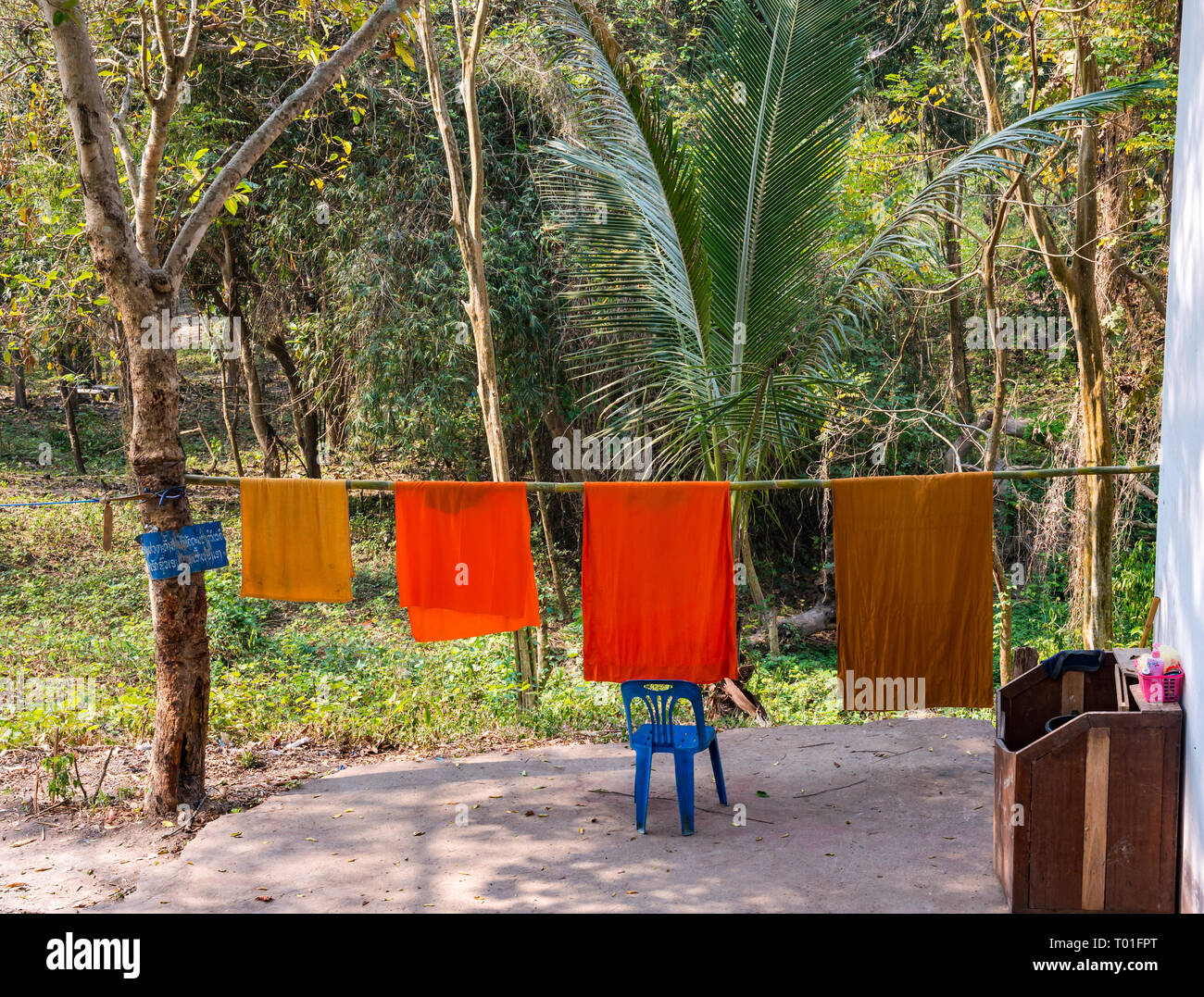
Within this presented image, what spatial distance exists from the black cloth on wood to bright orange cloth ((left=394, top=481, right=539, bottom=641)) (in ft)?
9.20

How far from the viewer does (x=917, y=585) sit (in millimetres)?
5375

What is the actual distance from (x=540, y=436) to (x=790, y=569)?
4672 millimetres

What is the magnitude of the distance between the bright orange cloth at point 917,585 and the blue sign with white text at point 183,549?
360cm

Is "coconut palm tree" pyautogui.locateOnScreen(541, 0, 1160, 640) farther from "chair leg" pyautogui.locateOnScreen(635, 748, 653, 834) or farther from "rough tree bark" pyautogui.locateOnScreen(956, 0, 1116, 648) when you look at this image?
"chair leg" pyautogui.locateOnScreen(635, 748, 653, 834)

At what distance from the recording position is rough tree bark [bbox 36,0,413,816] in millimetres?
5488

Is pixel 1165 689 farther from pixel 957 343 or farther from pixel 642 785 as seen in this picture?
pixel 957 343

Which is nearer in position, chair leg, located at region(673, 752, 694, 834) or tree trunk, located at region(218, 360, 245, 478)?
chair leg, located at region(673, 752, 694, 834)

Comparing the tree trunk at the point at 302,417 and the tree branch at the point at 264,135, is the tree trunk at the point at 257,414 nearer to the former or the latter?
the tree trunk at the point at 302,417

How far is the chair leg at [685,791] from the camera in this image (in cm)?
551

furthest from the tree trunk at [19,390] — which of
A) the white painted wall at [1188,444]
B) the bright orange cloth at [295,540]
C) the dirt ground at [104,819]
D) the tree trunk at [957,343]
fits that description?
the white painted wall at [1188,444]

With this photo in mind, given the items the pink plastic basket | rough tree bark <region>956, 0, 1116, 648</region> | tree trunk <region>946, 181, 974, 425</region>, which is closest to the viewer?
the pink plastic basket

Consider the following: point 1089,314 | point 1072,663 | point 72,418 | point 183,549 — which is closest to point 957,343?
point 1089,314

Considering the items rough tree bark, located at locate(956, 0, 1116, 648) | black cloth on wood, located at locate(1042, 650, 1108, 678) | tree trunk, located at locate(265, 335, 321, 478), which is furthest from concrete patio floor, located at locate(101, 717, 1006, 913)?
tree trunk, located at locate(265, 335, 321, 478)

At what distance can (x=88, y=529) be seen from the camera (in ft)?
53.2
